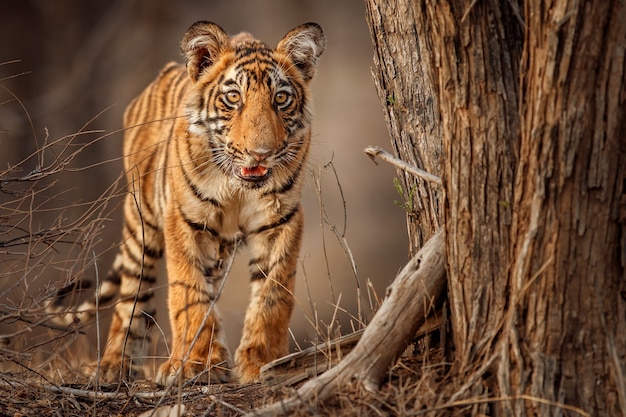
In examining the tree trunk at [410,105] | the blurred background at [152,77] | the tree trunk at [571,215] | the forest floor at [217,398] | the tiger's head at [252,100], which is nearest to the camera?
the tree trunk at [571,215]

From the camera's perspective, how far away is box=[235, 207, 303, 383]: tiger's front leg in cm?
430

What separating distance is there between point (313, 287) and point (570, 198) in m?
9.13

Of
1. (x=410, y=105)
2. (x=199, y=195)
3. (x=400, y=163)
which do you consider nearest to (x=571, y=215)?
(x=400, y=163)

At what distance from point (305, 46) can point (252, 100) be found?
51 cm

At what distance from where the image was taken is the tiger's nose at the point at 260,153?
4086 millimetres

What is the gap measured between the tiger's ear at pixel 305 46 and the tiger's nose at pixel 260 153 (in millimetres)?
695

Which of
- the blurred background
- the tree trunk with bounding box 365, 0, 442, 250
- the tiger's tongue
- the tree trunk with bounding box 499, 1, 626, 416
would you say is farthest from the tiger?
the blurred background

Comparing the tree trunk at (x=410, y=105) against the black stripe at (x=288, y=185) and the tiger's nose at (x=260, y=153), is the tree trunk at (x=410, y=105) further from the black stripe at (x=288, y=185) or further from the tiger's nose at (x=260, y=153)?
the black stripe at (x=288, y=185)

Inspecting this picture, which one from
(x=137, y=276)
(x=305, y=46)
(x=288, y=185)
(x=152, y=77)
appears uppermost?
(x=305, y=46)

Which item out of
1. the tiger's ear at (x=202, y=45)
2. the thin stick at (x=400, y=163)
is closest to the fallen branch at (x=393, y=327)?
the thin stick at (x=400, y=163)

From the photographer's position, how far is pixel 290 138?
4.39m

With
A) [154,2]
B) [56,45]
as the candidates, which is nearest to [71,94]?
[56,45]

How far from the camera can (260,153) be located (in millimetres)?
4090

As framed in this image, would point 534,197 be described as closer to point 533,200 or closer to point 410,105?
point 533,200
